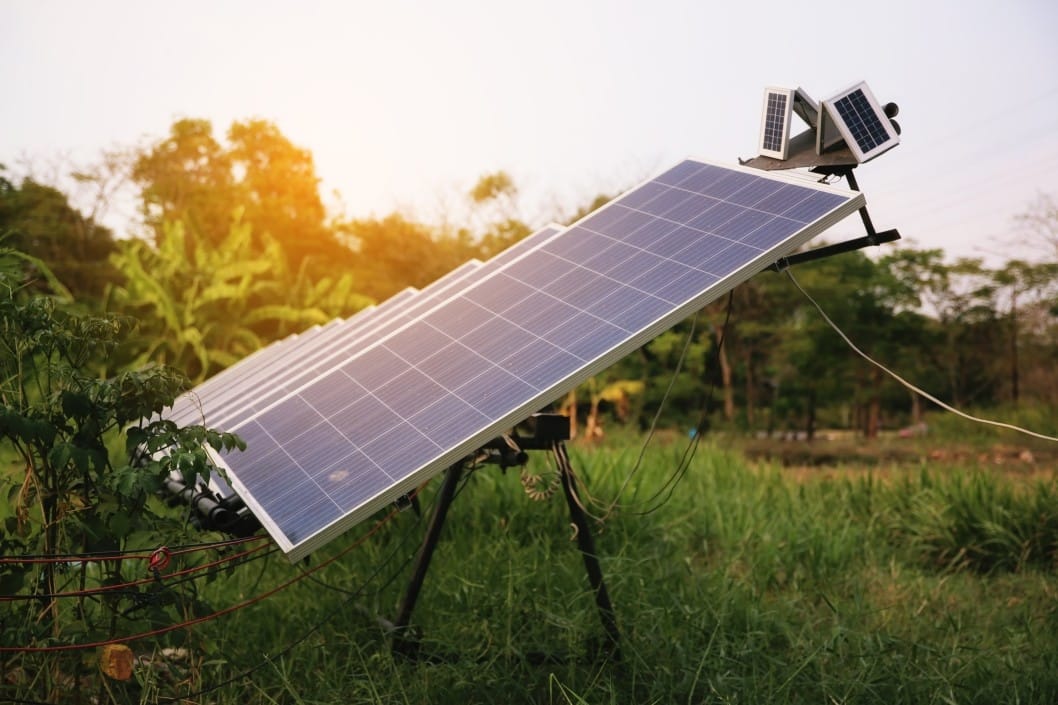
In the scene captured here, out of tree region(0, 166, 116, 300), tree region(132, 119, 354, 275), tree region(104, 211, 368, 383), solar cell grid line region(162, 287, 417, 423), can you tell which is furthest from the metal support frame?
tree region(132, 119, 354, 275)

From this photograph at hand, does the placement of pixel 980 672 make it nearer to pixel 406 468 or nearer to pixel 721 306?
pixel 406 468

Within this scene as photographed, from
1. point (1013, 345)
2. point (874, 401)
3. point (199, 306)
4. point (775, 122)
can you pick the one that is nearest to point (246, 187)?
point (199, 306)

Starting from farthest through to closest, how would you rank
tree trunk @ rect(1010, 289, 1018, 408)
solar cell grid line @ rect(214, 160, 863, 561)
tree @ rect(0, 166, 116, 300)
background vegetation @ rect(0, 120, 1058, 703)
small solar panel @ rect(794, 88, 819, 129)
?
tree trunk @ rect(1010, 289, 1018, 408)
tree @ rect(0, 166, 116, 300)
small solar panel @ rect(794, 88, 819, 129)
background vegetation @ rect(0, 120, 1058, 703)
solar cell grid line @ rect(214, 160, 863, 561)

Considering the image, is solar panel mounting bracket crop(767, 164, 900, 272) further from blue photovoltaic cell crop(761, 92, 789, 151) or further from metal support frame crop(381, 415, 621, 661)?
metal support frame crop(381, 415, 621, 661)

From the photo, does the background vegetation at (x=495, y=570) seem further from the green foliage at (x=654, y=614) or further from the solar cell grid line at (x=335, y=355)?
the solar cell grid line at (x=335, y=355)

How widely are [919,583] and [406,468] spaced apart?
4744mm

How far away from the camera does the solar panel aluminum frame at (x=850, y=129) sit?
13.9 feet

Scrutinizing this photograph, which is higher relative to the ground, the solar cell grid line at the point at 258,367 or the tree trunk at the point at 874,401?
the solar cell grid line at the point at 258,367

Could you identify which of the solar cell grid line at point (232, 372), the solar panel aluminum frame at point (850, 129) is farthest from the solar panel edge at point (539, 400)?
the solar cell grid line at point (232, 372)

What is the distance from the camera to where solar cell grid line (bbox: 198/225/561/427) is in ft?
15.9

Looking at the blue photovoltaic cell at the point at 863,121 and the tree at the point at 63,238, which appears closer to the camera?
the blue photovoltaic cell at the point at 863,121

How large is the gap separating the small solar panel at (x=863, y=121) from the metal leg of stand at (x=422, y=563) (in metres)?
2.34

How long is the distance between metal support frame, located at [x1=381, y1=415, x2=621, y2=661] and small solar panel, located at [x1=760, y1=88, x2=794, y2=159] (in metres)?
1.77

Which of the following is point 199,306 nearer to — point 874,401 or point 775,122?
point 775,122
